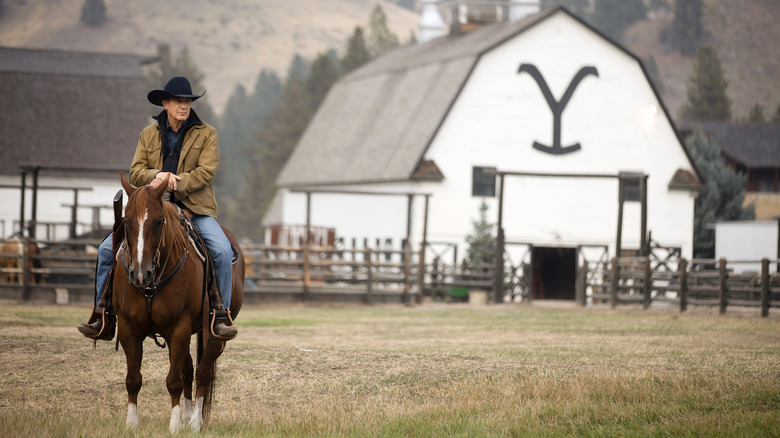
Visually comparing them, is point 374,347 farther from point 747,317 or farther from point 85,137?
point 85,137

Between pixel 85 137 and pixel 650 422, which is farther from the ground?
pixel 85 137

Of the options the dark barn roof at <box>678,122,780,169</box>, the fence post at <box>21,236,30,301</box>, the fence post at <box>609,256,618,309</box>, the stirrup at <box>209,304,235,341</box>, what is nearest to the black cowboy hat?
the stirrup at <box>209,304,235,341</box>

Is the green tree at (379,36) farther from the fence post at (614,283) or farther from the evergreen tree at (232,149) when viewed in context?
the fence post at (614,283)

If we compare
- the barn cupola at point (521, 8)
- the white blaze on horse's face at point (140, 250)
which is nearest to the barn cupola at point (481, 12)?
the barn cupola at point (521, 8)

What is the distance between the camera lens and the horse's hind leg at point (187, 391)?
33.4ft

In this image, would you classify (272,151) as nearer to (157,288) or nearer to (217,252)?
(217,252)

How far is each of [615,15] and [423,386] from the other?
160 metres

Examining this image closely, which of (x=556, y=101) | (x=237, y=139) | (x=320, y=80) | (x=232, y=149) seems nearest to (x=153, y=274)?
(x=556, y=101)

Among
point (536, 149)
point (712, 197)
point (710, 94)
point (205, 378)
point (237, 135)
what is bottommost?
point (205, 378)

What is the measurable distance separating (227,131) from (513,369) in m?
116

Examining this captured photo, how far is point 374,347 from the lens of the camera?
54.4 ft

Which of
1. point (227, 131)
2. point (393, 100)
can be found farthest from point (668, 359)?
point (227, 131)

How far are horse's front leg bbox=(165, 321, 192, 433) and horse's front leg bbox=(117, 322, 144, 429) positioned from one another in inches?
10.7

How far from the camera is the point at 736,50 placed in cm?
18300
